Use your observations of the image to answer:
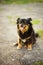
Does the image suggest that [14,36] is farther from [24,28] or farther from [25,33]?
[24,28]

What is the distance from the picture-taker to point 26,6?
664 centimetres

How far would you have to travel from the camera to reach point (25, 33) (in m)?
3.67

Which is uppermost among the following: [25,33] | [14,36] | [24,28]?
[24,28]

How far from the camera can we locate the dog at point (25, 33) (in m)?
3.53

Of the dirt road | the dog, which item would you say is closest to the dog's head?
the dog

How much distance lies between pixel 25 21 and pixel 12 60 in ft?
2.19

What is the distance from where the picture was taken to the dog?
353cm

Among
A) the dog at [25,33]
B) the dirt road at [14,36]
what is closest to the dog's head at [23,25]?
the dog at [25,33]

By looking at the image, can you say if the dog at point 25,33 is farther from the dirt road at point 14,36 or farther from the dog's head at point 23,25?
the dirt road at point 14,36

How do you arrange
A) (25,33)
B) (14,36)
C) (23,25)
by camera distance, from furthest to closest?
1. (14,36)
2. (25,33)
3. (23,25)

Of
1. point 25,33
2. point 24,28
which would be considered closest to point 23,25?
point 24,28

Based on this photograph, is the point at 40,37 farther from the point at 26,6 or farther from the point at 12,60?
the point at 26,6

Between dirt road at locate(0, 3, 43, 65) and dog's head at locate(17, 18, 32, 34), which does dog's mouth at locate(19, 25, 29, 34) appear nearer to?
dog's head at locate(17, 18, 32, 34)

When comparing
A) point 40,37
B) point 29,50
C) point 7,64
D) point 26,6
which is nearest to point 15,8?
point 26,6
